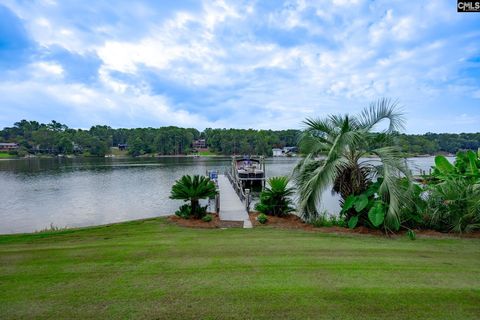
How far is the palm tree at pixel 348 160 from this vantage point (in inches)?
288

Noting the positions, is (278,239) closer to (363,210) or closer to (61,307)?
(363,210)

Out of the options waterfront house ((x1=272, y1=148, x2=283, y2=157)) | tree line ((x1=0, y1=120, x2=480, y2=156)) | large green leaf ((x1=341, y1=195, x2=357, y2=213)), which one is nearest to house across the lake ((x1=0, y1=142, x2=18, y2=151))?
tree line ((x1=0, y1=120, x2=480, y2=156))

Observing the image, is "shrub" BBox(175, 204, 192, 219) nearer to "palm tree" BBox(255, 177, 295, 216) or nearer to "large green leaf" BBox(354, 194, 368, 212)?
"palm tree" BBox(255, 177, 295, 216)

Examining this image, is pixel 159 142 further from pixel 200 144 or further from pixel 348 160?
pixel 348 160

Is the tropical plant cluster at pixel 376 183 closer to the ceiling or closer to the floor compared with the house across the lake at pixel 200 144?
closer to the floor

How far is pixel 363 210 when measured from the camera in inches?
303

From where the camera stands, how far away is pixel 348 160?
7.99m

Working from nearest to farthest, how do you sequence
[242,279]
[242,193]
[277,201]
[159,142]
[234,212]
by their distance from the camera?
[242,279]
[277,201]
[234,212]
[242,193]
[159,142]

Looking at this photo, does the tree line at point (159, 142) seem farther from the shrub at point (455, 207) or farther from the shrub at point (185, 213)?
the shrub at point (455, 207)

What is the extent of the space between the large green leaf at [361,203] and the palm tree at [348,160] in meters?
0.37

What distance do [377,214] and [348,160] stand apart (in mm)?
1607

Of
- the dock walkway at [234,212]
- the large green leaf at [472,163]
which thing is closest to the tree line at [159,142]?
the dock walkway at [234,212]

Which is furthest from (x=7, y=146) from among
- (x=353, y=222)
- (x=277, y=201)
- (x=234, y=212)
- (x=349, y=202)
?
(x=353, y=222)

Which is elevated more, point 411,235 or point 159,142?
point 159,142
